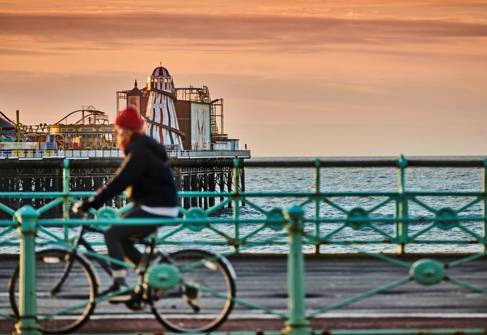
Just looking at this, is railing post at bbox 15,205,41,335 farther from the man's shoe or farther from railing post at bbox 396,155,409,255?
railing post at bbox 396,155,409,255

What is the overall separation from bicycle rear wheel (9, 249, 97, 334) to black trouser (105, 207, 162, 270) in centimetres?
34

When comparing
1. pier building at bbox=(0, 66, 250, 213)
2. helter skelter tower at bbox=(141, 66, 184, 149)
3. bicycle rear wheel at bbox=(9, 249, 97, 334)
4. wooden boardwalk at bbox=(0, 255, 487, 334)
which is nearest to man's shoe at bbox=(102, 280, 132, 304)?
bicycle rear wheel at bbox=(9, 249, 97, 334)

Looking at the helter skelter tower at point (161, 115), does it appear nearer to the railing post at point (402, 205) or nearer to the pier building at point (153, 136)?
the pier building at point (153, 136)

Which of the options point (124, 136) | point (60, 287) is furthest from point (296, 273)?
point (60, 287)

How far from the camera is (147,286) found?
1050 centimetres

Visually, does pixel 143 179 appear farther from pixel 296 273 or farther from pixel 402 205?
pixel 402 205

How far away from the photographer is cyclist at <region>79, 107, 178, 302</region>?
1043 cm

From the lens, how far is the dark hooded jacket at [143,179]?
10414 millimetres

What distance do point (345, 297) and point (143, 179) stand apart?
11.6 ft

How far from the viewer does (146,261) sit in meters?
10.6

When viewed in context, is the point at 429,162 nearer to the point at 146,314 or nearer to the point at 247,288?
the point at 247,288

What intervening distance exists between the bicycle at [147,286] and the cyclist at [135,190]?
137 millimetres

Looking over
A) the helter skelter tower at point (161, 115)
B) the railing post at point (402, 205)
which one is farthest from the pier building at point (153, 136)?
the railing post at point (402, 205)

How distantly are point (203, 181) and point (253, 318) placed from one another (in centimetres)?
9798
